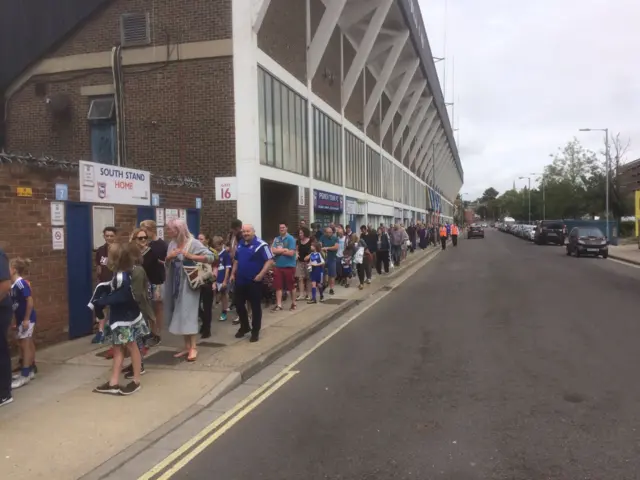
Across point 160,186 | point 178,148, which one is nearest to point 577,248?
point 178,148

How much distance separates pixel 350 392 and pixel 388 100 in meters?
32.5

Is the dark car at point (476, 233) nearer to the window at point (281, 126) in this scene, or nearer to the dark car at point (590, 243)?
the dark car at point (590, 243)

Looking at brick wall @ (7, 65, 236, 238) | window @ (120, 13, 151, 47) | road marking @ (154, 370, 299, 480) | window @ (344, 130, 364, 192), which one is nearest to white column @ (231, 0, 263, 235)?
brick wall @ (7, 65, 236, 238)

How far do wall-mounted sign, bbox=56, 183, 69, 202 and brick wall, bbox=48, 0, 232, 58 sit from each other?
7.48 metres

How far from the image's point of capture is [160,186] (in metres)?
10.9

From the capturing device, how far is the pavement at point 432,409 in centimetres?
405

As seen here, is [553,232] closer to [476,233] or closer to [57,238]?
[476,233]

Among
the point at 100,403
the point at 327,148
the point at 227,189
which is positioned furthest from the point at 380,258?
the point at 100,403

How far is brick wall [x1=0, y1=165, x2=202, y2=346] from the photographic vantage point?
7.32 metres

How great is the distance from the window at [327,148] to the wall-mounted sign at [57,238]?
12906 mm

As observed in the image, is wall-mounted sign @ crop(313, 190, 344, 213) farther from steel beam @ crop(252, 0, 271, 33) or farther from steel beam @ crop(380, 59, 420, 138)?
steel beam @ crop(380, 59, 420, 138)

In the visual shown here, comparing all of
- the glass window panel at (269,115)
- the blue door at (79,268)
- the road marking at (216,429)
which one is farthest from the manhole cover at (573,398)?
the glass window panel at (269,115)

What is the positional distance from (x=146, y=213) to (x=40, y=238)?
267 centimetres

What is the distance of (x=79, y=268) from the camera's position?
8602mm
